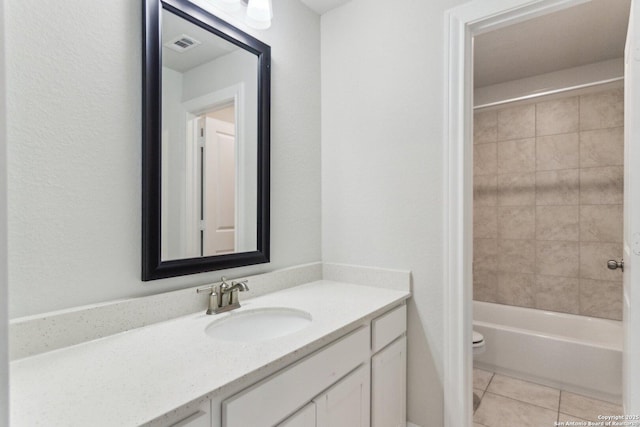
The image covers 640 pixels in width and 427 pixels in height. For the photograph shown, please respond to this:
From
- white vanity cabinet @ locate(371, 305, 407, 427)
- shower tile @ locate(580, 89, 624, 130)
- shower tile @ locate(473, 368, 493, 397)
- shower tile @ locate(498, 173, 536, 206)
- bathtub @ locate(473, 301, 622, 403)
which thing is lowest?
shower tile @ locate(473, 368, 493, 397)

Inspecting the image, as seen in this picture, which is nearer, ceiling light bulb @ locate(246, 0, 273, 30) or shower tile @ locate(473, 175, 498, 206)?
ceiling light bulb @ locate(246, 0, 273, 30)

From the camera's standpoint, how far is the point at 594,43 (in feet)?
7.44

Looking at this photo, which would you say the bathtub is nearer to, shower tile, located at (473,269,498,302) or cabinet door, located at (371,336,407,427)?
shower tile, located at (473,269,498,302)

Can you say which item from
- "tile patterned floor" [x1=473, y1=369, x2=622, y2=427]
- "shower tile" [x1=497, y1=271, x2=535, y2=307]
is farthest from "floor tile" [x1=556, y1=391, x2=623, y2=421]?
"shower tile" [x1=497, y1=271, x2=535, y2=307]

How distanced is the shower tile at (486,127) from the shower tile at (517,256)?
38.2 inches

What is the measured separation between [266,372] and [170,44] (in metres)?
1.21

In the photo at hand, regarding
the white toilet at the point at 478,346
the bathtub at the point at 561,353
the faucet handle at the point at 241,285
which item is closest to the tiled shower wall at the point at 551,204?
the bathtub at the point at 561,353

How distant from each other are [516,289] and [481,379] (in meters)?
1.00

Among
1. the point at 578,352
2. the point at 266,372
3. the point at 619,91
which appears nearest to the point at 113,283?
the point at 266,372

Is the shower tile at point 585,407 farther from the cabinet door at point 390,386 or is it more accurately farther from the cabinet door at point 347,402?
the cabinet door at point 347,402

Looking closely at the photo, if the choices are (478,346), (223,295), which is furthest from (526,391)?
(223,295)

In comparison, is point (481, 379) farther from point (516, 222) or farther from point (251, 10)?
point (251, 10)

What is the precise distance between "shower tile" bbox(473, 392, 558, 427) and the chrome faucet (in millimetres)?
1585

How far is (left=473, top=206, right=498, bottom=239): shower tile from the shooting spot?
10.2 feet
